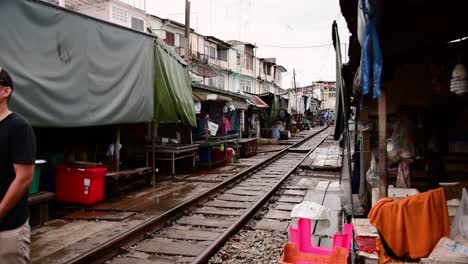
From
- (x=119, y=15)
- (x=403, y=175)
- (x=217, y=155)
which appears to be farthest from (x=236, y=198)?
(x=119, y=15)

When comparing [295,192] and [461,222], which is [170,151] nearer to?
[295,192]

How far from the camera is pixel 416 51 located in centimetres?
472

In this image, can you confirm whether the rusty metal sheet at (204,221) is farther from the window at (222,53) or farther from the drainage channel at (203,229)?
the window at (222,53)

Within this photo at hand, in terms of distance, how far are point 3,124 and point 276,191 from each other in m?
9.20

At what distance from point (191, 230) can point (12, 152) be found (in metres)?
4.92

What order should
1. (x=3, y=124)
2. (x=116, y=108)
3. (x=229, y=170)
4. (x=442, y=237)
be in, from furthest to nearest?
(x=229, y=170)
(x=116, y=108)
(x=442, y=237)
(x=3, y=124)

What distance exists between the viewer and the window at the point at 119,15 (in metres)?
27.7

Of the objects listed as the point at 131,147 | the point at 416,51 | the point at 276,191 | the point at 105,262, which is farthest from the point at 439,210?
the point at 131,147

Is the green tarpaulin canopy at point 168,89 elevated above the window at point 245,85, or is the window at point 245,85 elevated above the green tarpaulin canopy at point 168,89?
the window at point 245,85

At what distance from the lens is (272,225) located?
25.6 ft

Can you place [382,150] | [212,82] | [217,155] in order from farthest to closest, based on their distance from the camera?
1. [212,82]
2. [217,155]
3. [382,150]

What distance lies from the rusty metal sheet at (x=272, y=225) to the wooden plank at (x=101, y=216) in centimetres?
255

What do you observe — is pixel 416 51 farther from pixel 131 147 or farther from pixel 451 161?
pixel 131 147

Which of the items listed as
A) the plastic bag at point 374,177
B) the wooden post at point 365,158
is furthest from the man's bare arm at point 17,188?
the wooden post at point 365,158
